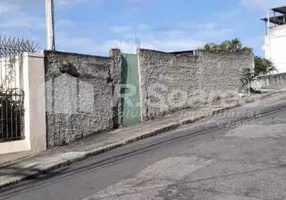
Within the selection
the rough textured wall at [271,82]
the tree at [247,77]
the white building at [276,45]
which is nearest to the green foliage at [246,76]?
the tree at [247,77]

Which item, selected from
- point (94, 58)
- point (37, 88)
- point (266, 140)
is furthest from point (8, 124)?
point (266, 140)

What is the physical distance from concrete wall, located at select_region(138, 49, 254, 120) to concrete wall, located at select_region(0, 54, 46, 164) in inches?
164

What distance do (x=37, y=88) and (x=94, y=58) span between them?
7.88 feet

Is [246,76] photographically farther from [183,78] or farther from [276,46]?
[276,46]

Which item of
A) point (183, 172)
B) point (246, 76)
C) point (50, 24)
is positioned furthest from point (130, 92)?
point (246, 76)

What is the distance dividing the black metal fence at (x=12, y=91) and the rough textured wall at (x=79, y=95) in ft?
2.34

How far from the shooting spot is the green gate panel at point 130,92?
14.5m

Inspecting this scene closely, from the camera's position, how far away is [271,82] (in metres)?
24.2

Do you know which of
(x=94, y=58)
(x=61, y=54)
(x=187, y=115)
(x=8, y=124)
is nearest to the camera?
(x=8, y=124)

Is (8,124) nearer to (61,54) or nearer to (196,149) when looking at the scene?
(61,54)

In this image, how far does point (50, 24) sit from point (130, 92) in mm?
3477

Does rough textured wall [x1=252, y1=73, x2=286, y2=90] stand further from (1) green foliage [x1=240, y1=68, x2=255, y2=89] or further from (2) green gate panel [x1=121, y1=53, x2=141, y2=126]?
(2) green gate panel [x1=121, y1=53, x2=141, y2=126]

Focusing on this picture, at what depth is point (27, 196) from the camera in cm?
752

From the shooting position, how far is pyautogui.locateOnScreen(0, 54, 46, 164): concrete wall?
11289 millimetres
